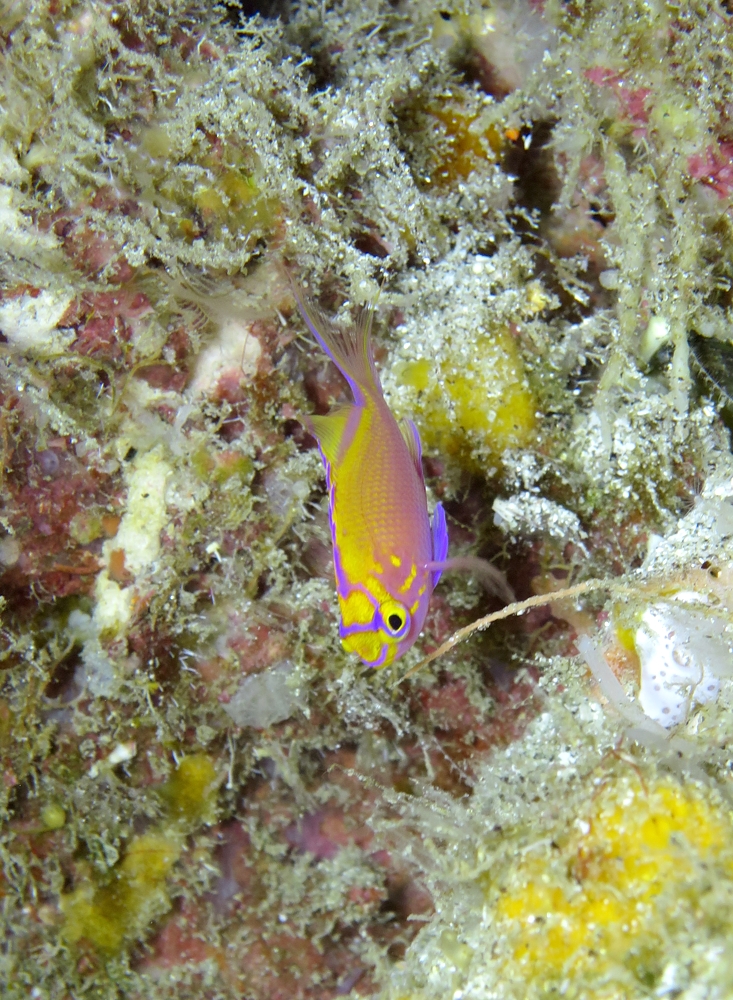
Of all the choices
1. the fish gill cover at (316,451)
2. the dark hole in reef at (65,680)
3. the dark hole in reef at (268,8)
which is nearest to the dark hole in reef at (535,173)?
the fish gill cover at (316,451)

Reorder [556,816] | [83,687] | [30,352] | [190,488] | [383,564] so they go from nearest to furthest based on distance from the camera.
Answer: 1. [556,816]
2. [383,564]
3. [30,352]
4. [190,488]
5. [83,687]

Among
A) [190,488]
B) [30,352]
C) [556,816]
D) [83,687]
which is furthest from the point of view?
[83,687]

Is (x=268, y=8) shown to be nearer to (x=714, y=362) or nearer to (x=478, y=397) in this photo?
(x=478, y=397)

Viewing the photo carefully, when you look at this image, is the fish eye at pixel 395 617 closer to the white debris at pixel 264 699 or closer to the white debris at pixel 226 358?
the white debris at pixel 264 699

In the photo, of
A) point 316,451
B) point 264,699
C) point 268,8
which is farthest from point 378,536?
point 268,8

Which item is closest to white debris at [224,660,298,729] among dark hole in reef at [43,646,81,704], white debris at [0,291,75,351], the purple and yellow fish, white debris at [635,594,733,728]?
dark hole in reef at [43,646,81,704]

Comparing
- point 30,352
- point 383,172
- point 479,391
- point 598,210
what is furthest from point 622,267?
point 30,352

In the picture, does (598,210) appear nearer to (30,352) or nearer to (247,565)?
(247,565)
